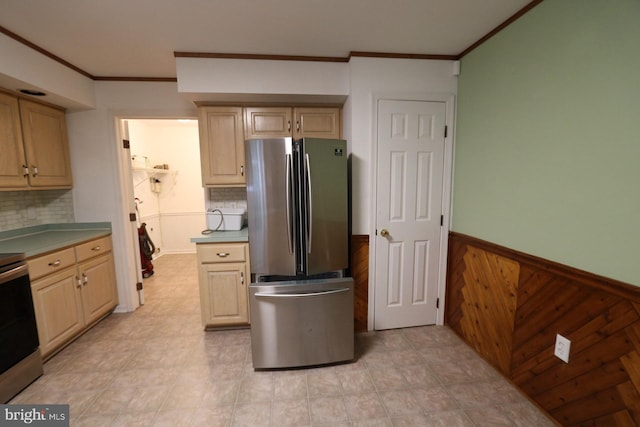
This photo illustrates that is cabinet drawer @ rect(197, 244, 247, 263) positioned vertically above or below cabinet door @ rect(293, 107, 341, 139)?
below

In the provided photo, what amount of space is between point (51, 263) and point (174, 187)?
11.0ft

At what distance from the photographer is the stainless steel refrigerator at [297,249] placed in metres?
1.90

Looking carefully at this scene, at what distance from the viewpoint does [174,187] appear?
5.16 meters

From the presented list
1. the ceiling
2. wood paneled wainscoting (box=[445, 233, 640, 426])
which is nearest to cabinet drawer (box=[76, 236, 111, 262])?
the ceiling

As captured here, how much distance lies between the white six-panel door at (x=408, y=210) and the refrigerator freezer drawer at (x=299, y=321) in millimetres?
605

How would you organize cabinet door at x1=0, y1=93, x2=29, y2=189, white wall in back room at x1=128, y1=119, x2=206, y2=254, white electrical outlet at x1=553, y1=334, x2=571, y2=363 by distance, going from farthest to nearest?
white wall in back room at x1=128, y1=119, x2=206, y2=254 → cabinet door at x1=0, y1=93, x2=29, y2=189 → white electrical outlet at x1=553, y1=334, x2=571, y2=363

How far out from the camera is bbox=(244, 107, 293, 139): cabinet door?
2.46m

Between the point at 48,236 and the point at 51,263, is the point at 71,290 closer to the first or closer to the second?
the point at 51,263

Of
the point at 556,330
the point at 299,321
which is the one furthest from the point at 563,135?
the point at 299,321

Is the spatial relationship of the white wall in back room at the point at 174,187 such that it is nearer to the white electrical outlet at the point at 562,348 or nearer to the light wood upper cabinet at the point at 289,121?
the light wood upper cabinet at the point at 289,121

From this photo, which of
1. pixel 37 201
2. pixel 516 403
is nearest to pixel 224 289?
pixel 37 201

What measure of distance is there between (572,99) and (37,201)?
4.35m

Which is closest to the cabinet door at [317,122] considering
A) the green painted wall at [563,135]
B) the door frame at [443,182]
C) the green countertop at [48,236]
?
the door frame at [443,182]

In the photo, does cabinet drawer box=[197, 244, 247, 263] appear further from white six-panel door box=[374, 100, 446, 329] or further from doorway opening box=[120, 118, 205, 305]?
doorway opening box=[120, 118, 205, 305]
